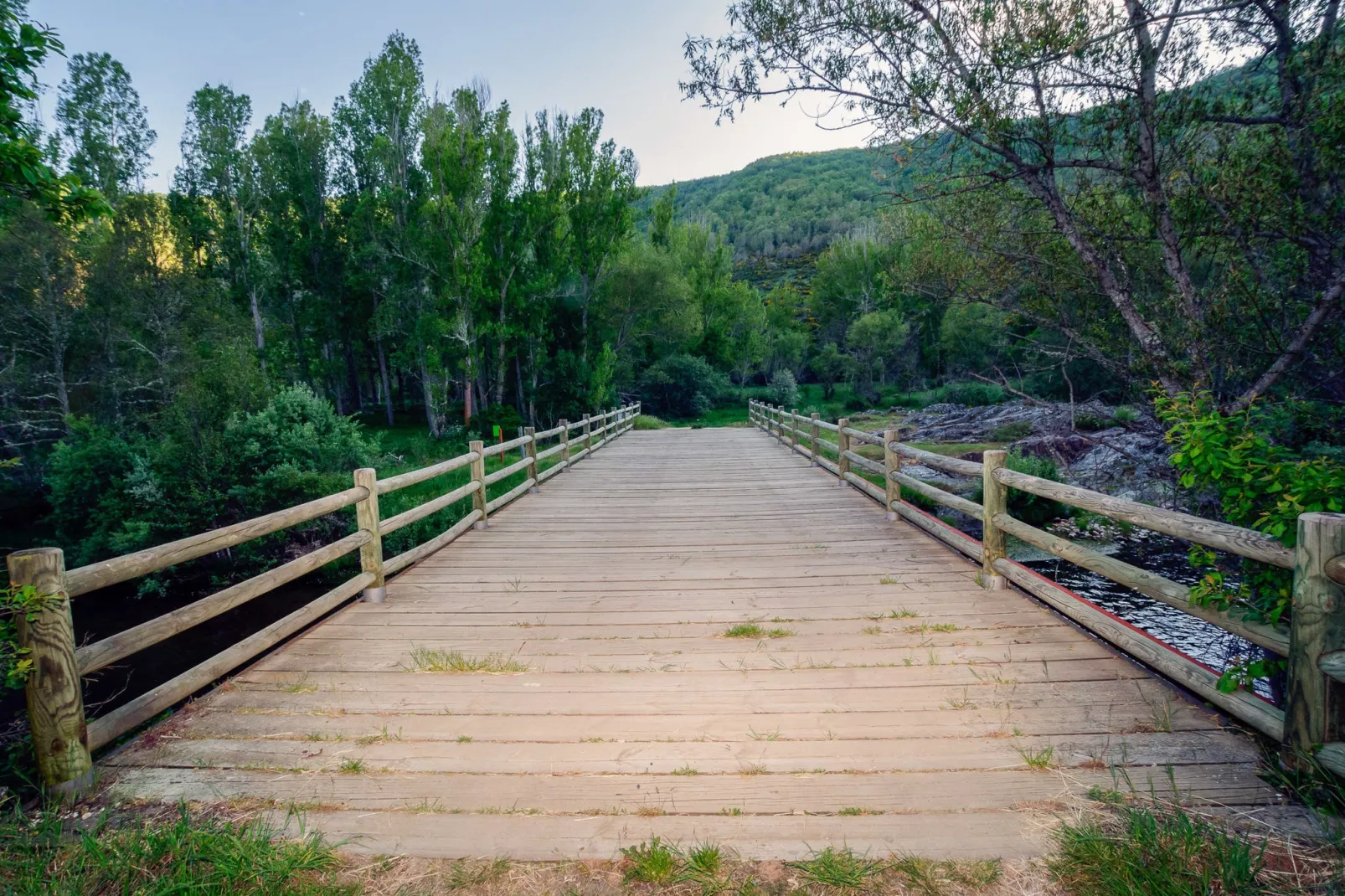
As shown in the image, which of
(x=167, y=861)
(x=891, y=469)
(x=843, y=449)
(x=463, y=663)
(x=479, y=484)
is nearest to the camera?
(x=167, y=861)

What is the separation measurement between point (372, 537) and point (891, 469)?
4961mm

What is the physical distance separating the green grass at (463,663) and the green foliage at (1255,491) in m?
3.13

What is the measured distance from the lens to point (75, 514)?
13953 millimetres

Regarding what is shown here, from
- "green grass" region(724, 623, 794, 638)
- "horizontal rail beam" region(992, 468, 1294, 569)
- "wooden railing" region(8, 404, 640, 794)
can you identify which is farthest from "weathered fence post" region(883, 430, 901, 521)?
"wooden railing" region(8, 404, 640, 794)

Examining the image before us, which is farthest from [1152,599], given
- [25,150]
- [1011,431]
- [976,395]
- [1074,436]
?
[976,395]

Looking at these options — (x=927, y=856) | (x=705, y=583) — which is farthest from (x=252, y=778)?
(x=705, y=583)

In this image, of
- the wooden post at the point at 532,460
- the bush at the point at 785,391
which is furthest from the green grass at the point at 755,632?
the bush at the point at 785,391

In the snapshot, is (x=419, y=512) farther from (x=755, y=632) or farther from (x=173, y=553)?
(x=755, y=632)

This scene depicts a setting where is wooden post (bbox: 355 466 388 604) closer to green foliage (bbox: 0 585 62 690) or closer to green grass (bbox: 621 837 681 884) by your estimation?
green foliage (bbox: 0 585 62 690)

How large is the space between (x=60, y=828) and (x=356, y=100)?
3450 centimetres

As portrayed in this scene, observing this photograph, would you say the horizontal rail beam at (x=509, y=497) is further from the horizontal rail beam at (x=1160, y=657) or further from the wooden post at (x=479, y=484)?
the horizontal rail beam at (x=1160, y=657)

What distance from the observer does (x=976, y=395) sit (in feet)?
119

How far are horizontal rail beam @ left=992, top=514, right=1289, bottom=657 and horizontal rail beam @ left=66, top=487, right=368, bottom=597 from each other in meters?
4.14

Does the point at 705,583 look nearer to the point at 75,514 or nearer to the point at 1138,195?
the point at 1138,195
